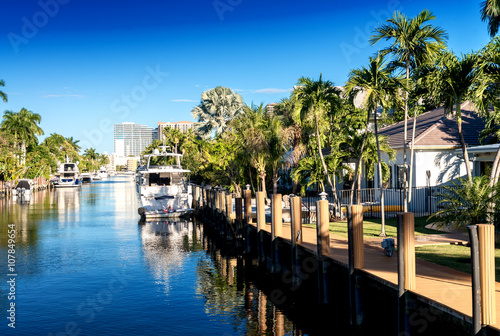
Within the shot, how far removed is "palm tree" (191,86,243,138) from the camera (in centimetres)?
6362

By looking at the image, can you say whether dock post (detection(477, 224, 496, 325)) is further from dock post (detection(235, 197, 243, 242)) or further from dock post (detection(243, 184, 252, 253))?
dock post (detection(235, 197, 243, 242))

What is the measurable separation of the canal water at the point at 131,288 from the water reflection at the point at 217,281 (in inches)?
1.2

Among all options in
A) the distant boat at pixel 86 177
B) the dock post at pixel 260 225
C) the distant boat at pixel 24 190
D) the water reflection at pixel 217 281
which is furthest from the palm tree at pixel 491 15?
the distant boat at pixel 86 177

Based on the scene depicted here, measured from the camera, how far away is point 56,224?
36.8m

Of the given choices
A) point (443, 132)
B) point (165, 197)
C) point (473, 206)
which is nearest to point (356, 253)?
point (473, 206)

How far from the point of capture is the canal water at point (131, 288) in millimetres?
14070

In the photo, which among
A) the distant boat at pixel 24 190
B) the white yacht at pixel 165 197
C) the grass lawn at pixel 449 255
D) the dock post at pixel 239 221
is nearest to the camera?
the grass lawn at pixel 449 255

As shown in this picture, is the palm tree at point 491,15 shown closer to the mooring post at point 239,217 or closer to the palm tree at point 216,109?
the mooring post at point 239,217

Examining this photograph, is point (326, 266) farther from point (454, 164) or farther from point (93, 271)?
point (454, 164)

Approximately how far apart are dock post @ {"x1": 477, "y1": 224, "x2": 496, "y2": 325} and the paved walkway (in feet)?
0.66

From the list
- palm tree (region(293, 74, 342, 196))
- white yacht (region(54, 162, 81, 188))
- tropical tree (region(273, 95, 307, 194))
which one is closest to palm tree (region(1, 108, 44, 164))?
white yacht (region(54, 162, 81, 188))

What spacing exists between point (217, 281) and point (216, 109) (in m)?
46.2

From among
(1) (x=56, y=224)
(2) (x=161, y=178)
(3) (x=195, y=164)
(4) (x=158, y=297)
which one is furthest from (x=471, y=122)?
(3) (x=195, y=164)

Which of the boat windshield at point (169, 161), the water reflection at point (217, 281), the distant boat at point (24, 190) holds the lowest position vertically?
the water reflection at point (217, 281)
